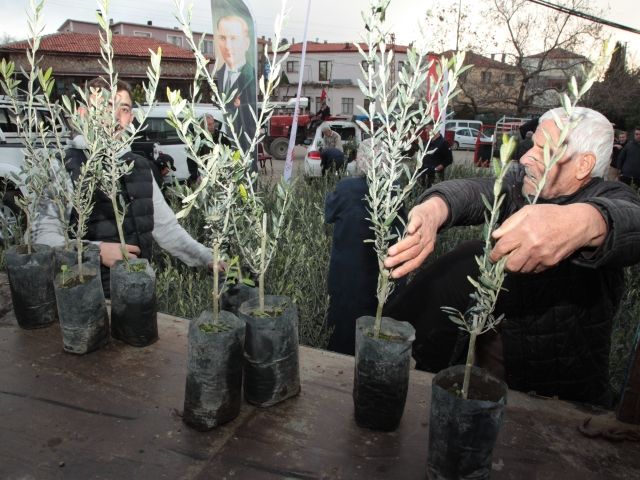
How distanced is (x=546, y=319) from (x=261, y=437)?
3.21ft

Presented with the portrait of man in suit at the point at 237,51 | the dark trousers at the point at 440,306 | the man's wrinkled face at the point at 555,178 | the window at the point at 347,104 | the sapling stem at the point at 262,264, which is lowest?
the dark trousers at the point at 440,306

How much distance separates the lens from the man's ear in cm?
134

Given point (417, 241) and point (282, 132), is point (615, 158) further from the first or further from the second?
point (417, 241)

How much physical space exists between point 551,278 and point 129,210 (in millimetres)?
1819

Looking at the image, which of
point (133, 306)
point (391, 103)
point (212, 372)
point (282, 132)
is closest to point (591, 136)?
point (391, 103)

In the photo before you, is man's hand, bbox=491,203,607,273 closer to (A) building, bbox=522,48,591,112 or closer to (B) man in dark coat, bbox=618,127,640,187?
(B) man in dark coat, bbox=618,127,640,187

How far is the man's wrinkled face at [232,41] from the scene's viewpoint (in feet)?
14.8

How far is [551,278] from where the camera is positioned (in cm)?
148

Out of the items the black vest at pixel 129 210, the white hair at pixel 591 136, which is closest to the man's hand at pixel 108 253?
the black vest at pixel 129 210

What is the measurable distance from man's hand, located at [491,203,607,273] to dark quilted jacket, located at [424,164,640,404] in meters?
0.48

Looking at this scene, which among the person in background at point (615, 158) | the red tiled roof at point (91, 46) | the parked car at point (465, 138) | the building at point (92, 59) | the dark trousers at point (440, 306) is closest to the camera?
the dark trousers at point (440, 306)

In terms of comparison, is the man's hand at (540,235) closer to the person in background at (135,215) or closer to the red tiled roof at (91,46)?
the person in background at (135,215)

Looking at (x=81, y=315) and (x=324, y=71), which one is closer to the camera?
(x=81, y=315)

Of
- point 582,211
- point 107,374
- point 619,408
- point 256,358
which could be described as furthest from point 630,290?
point 107,374
